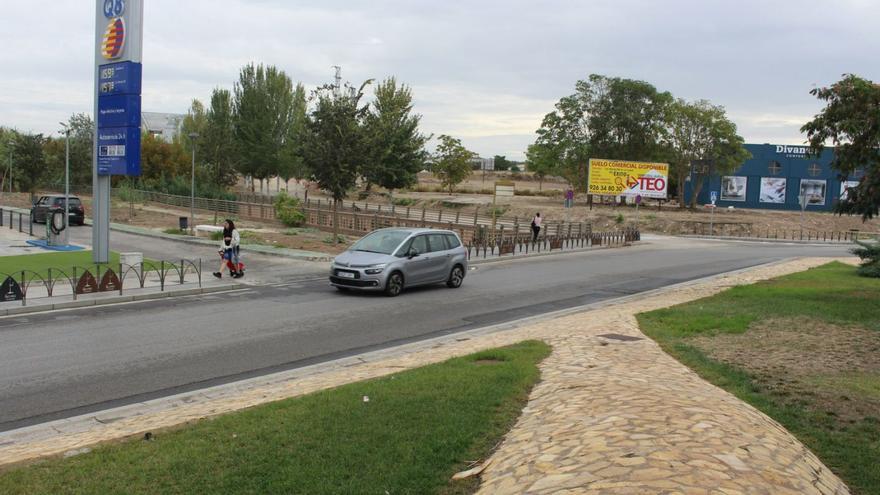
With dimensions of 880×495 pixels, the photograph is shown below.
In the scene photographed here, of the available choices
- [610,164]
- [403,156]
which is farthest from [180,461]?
[610,164]

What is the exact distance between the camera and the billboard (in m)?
60.5

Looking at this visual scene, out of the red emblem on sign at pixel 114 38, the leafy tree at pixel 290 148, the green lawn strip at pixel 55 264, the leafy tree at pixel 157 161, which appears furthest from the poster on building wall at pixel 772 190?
the red emblem on sign at pixel 114 38

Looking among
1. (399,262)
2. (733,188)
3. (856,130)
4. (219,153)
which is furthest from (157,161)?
(856,130)

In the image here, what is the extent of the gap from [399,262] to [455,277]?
2.46 metres

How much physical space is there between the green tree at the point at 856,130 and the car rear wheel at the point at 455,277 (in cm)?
898

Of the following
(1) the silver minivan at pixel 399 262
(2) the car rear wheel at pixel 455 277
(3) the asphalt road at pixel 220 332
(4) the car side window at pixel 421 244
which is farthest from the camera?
(2) the car rear wheel at pixel 455 277

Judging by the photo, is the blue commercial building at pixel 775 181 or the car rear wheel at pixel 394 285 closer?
the car rear wheel at pixel 394 285

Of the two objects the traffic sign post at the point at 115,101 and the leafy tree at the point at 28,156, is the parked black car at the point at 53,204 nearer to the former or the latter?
the traffic sign post at the point at 115,101

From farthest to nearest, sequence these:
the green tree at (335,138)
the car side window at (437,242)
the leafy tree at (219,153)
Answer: the leafy tree at (219,153) < the green tree at (335,138) < the car side window at (437,242)

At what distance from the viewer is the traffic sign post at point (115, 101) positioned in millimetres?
21094

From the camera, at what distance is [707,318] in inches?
524

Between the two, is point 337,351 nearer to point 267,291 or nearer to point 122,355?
point 122,355

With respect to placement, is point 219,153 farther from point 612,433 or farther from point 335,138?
point 612,433

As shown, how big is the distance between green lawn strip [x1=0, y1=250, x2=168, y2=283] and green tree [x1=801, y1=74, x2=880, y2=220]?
15815 millimetres
